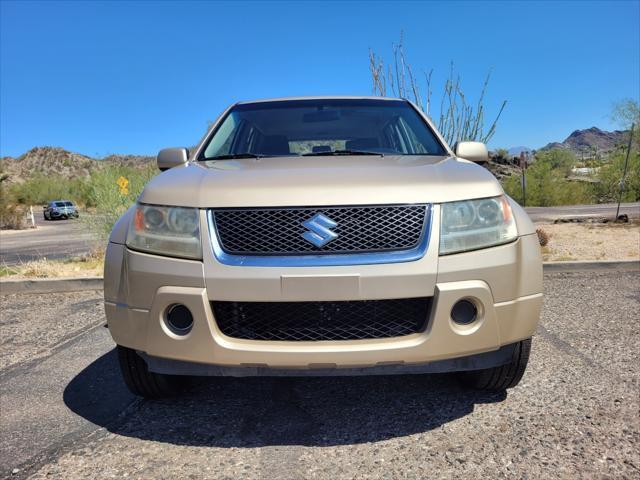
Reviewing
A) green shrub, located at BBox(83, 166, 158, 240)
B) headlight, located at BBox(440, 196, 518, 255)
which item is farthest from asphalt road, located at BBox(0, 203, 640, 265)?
headlight, located at BBox(440, 196, 518, 255)

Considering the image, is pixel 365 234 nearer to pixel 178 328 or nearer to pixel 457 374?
pixel 178 328

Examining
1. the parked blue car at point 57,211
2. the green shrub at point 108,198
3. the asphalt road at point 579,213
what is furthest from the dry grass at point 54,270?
the parked blue car at point 57,211

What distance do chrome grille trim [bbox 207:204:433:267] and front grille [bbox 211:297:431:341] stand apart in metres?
0.20

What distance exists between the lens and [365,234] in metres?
2.12

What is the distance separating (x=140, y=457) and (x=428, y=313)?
4.68ft

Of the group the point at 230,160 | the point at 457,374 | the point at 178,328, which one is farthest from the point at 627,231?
the point at 178,328

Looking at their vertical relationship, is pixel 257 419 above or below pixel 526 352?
below

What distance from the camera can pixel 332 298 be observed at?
203cm

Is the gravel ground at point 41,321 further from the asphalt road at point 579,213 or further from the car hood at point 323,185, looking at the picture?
the asphalt road at point 579,213

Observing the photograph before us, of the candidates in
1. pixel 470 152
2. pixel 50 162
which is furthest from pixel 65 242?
pixel 50 162

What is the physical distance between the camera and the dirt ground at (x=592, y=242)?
6.99m

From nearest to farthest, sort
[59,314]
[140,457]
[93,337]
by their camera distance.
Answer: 1. [140,457]
2. [93,337]
3. [59,314]

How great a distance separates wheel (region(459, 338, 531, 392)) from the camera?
2.46m

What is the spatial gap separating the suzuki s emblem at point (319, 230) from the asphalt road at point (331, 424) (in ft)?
3.14
